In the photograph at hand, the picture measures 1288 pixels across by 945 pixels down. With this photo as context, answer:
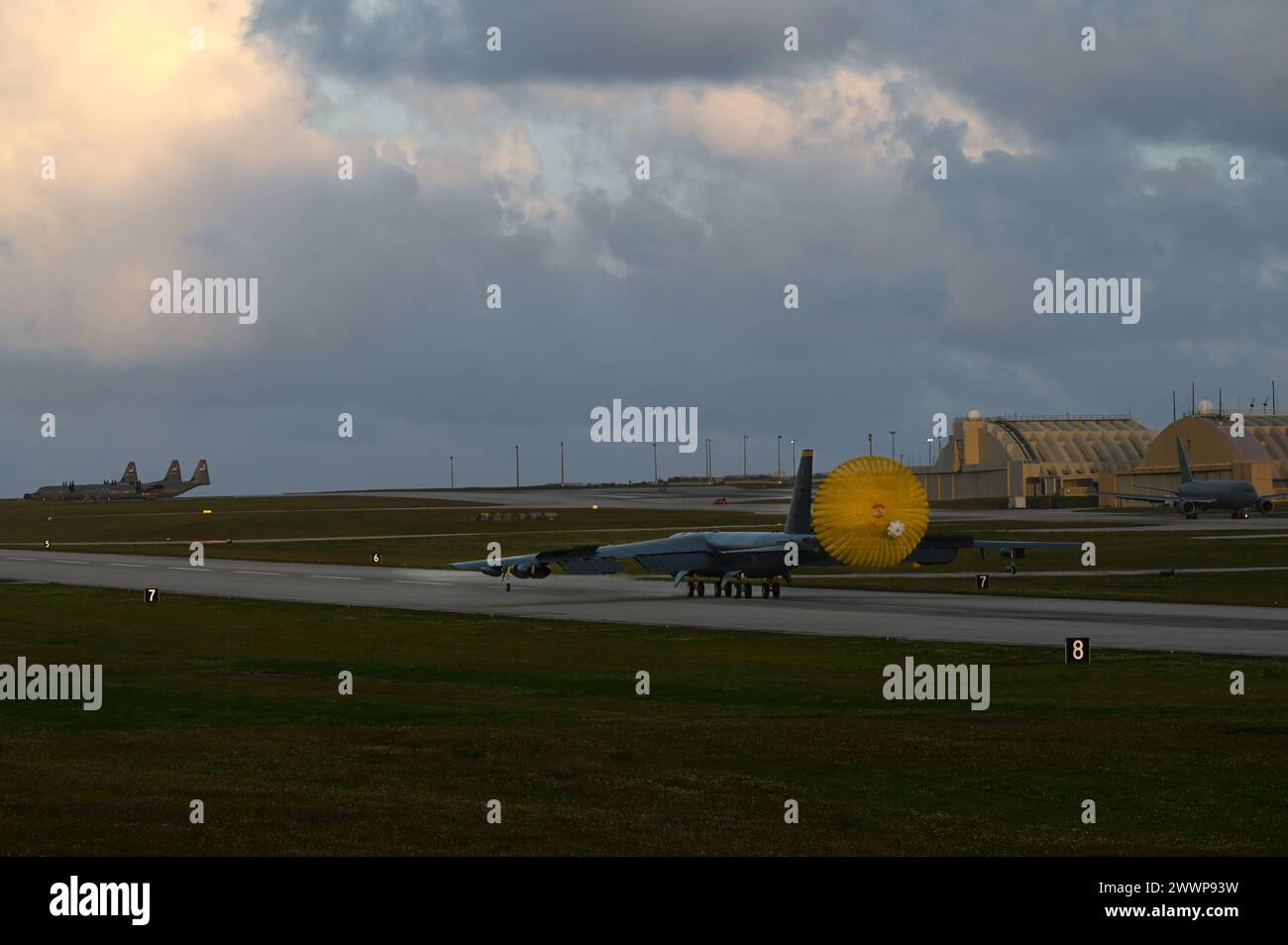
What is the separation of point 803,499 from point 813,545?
3.29m

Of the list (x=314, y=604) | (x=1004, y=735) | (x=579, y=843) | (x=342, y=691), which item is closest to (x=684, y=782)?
(x=579, y=843)

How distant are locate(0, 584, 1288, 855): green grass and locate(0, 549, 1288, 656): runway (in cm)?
663

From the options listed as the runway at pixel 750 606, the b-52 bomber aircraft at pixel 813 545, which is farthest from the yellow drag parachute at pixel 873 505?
the runway at pixel 750 606

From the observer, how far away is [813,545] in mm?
63938

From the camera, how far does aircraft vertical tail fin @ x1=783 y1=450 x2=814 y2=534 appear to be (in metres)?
66.4

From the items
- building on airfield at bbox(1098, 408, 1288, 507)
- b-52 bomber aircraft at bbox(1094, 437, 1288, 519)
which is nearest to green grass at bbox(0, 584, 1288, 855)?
b-52 bomber aircraft at bbox(1094, 437, 1288, 519)

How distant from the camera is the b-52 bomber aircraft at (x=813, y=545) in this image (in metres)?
54.5

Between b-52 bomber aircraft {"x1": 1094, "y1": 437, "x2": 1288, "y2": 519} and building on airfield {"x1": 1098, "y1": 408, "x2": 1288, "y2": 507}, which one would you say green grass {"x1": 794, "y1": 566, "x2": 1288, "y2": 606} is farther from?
building on airfield {"x1": 1098, "y1": 408, "x2": 1288, "y2": 507}

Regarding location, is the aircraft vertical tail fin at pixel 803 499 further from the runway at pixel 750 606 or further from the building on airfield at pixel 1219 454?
the building on airfield at pixel 1219 454

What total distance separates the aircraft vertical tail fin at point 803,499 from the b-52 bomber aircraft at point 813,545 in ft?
0.15

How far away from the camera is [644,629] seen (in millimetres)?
52406

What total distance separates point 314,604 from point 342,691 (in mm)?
31586

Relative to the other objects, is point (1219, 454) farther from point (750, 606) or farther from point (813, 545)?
point (750, 606)
